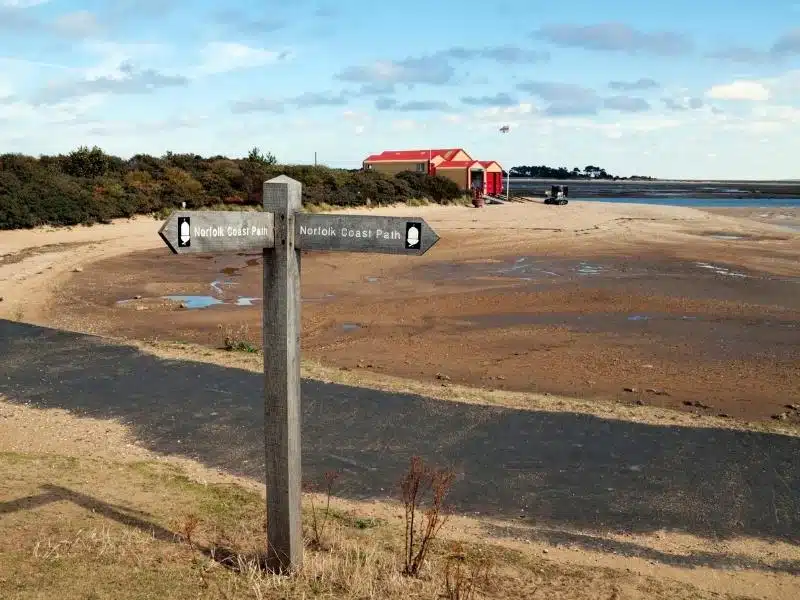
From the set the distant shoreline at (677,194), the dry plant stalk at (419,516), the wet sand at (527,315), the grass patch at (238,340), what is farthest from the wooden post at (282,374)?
the distant shoreline at (677,194)

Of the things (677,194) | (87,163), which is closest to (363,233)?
(87,163)

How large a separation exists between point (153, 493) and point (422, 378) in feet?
17.3

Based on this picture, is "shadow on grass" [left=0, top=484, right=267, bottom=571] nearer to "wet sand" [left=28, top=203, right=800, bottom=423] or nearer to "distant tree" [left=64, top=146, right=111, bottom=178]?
"wet sand" [left=28, top=203, right=800, bottom=423]

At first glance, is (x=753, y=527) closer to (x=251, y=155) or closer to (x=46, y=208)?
(x=46, y=208)

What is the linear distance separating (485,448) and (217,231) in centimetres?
417

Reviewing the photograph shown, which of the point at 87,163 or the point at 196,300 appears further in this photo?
the point at 87,163

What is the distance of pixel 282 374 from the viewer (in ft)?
16.7

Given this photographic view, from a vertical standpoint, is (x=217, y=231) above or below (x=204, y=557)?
above

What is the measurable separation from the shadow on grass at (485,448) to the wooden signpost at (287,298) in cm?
193

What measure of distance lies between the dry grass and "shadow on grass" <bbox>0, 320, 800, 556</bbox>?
96 centimetres

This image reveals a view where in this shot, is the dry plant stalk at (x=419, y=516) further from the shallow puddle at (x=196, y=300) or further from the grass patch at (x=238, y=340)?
the shallow puddle at (x=196, y=300)

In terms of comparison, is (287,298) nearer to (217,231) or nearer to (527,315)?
(217,231)

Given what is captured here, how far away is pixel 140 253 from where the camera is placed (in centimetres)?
2766

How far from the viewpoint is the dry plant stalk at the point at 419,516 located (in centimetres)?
524
